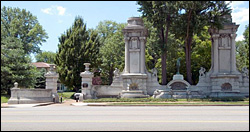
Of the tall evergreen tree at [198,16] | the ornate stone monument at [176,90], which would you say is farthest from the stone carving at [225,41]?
the ornate stone monument at [176,90]

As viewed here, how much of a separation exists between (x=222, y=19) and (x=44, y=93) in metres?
21.1

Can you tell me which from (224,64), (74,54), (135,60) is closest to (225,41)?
(224,64)

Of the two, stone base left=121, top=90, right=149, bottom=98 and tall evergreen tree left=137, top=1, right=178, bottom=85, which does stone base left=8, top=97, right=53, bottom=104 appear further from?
tall evergreen tree left=137, top=1, right=178, bottom=85

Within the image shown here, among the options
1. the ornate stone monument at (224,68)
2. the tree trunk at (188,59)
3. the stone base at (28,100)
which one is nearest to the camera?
the stone base at (28,100)

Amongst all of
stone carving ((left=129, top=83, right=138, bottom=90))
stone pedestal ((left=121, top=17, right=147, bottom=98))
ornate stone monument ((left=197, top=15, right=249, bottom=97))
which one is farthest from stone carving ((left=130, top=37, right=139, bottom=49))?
ornate stone monument ((left=197, top=15, right=249, bottom=97))

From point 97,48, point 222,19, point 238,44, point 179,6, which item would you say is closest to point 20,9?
point 97,48

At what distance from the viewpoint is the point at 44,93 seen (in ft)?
92.6

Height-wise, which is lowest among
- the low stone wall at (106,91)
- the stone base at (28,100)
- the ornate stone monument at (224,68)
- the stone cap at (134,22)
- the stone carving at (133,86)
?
the stone base at (28,100)

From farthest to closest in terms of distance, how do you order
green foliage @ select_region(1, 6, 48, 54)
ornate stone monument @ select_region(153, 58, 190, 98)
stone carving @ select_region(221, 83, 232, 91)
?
1. green foliage @ select_region(1, 6, 48, 54)
2. stone carving @ select_region(221, 83, 232, 91)
3. ornate stone monument @ select_region(153, 58, 190, 98)

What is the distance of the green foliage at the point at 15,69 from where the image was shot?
32719 mm

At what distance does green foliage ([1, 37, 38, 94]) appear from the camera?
3272 centimetres

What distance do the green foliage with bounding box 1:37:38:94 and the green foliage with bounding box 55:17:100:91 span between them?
6.36 meters

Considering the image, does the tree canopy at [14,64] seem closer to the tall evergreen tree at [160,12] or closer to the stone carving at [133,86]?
the stone carving at [133,86]

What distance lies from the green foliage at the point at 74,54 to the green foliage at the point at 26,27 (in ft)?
44.4
